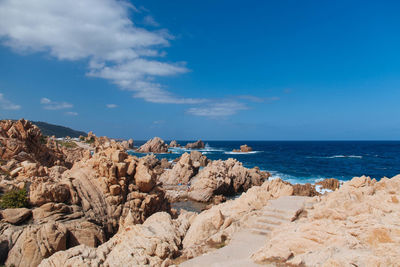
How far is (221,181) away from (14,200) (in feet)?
92.0

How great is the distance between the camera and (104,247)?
1059cm

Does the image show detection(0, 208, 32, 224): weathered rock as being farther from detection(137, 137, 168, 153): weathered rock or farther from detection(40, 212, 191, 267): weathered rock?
detection(137, 137, 168, 153): weathered rock

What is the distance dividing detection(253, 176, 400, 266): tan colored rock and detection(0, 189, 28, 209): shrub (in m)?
13.1

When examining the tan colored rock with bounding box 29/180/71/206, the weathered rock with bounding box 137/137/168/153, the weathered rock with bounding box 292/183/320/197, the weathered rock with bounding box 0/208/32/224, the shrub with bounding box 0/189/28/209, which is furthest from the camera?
the weathered rock with bounding box 137/137/168/153

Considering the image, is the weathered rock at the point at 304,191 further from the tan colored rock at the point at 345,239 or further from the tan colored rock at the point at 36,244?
the tan colored rock at the point at 36,244

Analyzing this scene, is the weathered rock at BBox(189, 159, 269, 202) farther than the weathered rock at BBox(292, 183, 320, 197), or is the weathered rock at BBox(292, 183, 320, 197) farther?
the weathered rock at BBox(189, 159, 269, 202)

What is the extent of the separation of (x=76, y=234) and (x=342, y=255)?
42.2 ft

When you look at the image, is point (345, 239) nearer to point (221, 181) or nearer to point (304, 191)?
point (304, 191)

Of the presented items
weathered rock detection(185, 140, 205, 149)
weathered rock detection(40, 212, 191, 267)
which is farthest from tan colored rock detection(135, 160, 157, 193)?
weathered rock detection(185, 140, 205, 149)

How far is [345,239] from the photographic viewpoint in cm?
801

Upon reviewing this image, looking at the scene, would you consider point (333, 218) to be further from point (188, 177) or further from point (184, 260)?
point (188, 177)

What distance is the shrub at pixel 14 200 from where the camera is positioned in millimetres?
13545

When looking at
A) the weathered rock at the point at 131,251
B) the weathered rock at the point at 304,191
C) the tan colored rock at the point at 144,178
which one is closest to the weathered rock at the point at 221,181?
the weathered rock at the point at 304,191

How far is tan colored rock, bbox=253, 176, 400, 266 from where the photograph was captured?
6.54 metres
